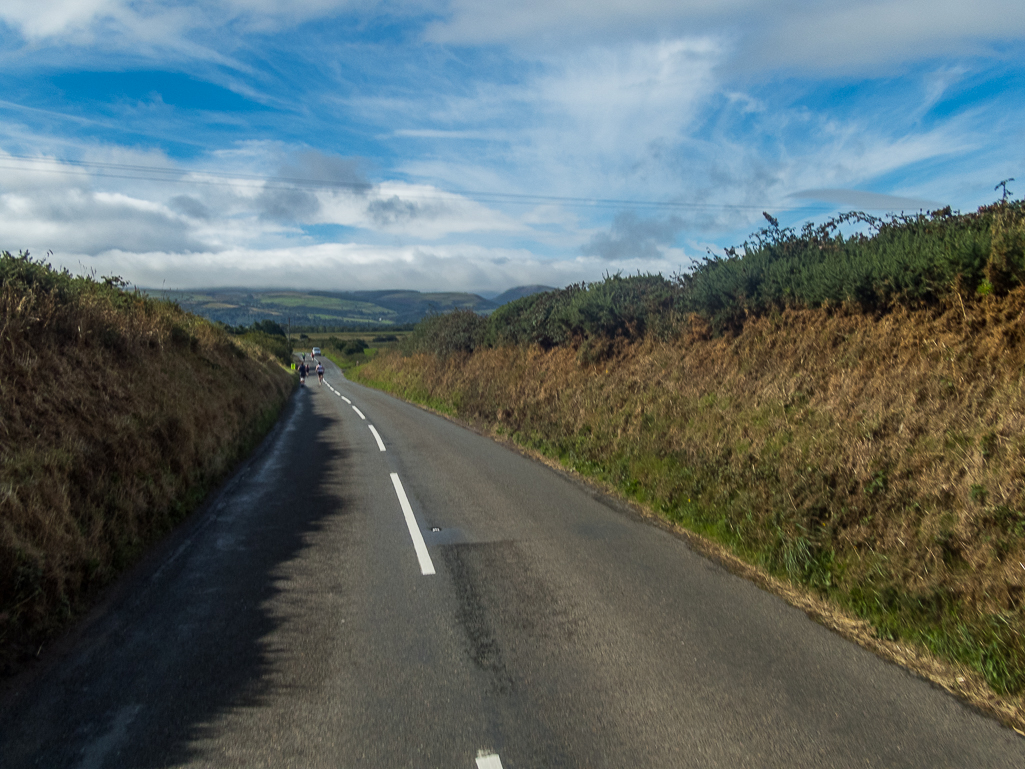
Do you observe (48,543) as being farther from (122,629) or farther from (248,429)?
(248,429)

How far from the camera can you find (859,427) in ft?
23.8

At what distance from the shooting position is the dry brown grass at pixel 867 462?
492 cm

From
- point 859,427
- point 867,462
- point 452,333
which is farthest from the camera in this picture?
point 452,333

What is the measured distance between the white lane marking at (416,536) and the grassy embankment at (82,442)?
9.58 ft

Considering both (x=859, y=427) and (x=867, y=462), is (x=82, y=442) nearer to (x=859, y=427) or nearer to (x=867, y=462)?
(x=867, y=462)

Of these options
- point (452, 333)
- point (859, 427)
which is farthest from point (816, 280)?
point (452, 333)

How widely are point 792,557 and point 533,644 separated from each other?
9.67 feet

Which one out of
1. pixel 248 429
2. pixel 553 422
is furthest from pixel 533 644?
pixel 248 429

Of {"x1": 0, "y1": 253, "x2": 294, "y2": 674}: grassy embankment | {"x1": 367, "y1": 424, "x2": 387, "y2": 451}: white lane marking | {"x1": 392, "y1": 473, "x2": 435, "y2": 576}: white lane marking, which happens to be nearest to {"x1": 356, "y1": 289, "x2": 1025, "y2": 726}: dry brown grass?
{"x1": 392, "y1": 473, "x2": 435, "y2": 576}: white lane marking

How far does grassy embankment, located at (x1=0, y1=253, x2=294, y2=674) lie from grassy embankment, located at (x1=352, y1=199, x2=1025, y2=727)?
252 inches

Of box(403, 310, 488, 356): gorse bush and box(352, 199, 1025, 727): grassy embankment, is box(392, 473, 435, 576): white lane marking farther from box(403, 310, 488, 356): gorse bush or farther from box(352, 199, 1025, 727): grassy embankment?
box(403, 310, 488, 356): gorse bush

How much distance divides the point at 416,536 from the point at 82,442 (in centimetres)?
407

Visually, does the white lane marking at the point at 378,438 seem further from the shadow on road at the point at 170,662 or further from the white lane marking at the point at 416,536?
the shadow on road at the point at 170,662

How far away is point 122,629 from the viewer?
16.4 ft
